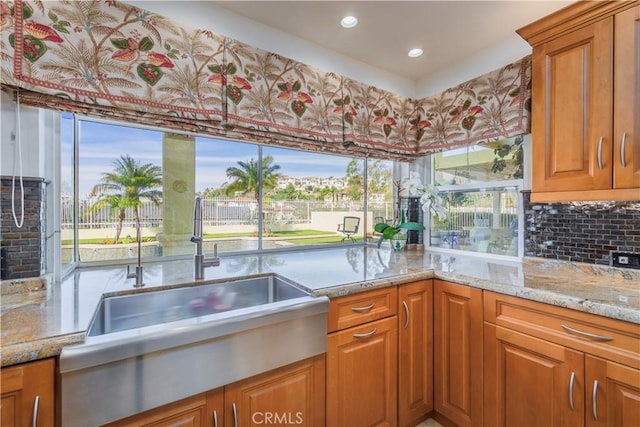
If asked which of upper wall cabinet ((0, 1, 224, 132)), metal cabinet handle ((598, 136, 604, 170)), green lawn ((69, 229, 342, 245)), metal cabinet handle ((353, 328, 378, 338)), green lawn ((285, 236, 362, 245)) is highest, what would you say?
upper wall cabinet ((0, 1, 224, 132))

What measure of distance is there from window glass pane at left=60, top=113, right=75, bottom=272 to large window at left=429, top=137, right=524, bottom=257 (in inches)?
98.5

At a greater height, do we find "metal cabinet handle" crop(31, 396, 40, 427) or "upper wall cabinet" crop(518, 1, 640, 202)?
"upper wall cabinet" crop(518, 1, 640, 202)

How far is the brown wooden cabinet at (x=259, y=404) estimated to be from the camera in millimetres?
956

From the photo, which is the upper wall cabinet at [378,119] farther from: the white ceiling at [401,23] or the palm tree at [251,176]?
the palm tree at [251,176]

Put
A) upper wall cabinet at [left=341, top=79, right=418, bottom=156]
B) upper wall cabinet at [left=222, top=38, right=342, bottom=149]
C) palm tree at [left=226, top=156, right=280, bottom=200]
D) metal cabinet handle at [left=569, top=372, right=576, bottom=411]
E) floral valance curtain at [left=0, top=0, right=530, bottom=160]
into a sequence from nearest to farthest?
metal cabinet handle at [left=569, top=372, right=576, bottom=411]
floral valance curtain at [left=0, top=0, right=530, bottom=160]
upper wall cabinet at [left=222, top=38, right=342, bottom=149]
palm tree at [left=226, top=156, right=280, bottom=200]
upper wall cabinet at [left=341, top=79, right=418, bottom=156]

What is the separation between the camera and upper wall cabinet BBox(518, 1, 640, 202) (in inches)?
51.4

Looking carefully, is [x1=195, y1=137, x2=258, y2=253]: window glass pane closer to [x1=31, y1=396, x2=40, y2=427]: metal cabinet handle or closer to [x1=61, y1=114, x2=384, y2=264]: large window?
[x1=61, y1=114, x2=384, y2=264]: large window

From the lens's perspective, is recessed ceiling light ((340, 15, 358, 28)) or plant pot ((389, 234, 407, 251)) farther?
plant pot ((389, 234, 407, 251))

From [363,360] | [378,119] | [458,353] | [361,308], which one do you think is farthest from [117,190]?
[458,353]

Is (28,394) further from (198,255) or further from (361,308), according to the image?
(361,308)

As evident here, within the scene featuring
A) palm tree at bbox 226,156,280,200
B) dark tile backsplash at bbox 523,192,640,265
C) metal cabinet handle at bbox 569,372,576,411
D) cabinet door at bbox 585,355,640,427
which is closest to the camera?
cabinet door at bbox 585,355,640,427

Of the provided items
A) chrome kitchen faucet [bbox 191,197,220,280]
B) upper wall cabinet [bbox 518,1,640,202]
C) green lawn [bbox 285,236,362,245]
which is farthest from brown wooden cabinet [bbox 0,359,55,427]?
upper wall cabinet [bbox 518,1,640,202]

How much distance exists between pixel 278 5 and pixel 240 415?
6.95ft

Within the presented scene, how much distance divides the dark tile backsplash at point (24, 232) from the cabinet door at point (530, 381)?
2.19 m
